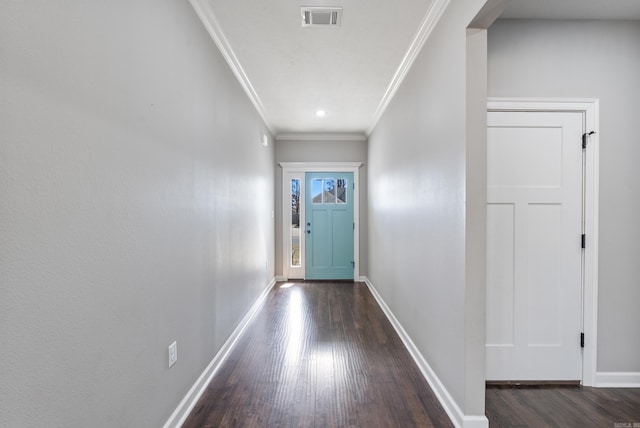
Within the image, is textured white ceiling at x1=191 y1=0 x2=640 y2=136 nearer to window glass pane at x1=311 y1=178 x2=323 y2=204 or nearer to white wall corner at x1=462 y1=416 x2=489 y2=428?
window glass pane at x1=311 y1=178 x2=323 y2=204

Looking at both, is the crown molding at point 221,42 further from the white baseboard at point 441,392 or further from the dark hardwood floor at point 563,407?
the dark hardwood floor at point 563,407

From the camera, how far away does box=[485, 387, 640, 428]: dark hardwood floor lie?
5.49 ft

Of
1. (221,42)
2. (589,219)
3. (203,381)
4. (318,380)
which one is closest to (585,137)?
(589,219)

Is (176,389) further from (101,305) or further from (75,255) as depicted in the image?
(75,255)

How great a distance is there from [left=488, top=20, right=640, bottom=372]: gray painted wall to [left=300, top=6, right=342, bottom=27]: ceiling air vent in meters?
1.06

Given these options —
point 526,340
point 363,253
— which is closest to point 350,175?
point 363,253

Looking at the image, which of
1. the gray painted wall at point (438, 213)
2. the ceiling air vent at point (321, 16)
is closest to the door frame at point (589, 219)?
the gray painted wall at point (438, 213)

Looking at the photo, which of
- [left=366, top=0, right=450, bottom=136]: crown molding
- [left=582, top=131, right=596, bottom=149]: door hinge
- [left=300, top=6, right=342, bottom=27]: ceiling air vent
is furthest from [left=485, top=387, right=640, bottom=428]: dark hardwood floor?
[left=300, top=6, right=342, bottom=27]: ceiling air vent

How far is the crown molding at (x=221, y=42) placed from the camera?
6.23 feet

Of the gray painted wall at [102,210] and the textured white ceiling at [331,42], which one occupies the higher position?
the textured white ceiling at [331,42]

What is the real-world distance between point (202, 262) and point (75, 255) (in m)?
1.04

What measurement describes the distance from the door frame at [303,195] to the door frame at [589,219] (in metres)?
3.23

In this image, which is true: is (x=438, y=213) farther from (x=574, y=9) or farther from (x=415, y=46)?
(x=574, y=9)

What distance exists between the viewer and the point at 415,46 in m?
2.37
